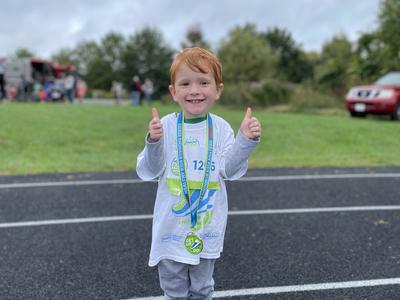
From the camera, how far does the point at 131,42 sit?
239 ft

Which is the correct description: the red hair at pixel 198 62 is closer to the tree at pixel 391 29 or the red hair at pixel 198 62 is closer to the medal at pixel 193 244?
A: the medal at pixel 193 244

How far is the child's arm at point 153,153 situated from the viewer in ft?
7.33

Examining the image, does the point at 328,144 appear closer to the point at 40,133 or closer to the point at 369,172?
the point at 369,172

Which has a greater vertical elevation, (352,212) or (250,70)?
(250,70)

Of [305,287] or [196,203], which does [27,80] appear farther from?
[196,203]

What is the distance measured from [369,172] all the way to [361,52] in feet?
79.3

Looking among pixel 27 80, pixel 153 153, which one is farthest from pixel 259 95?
pixel 153 153

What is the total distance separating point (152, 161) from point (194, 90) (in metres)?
0.43

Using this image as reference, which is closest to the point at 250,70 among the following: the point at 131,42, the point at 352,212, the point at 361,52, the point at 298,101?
the point at 361,52

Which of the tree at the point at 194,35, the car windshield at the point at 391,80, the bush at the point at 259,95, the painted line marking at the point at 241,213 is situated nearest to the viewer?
the painted line marking at the point at 241,213

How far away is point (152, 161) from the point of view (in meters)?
2.38

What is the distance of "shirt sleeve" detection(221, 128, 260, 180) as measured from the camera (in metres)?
2.36

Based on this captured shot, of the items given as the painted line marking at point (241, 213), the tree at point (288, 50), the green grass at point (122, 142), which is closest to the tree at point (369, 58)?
the green grass at point (122, 142)

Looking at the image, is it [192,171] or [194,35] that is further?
[194,35]
